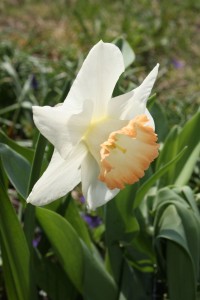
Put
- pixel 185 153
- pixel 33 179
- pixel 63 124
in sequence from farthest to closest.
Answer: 1. pixel 185 153
2. pixel 33 179
3. pixel 63 124

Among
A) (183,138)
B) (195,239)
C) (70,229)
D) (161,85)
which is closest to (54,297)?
(70,229)

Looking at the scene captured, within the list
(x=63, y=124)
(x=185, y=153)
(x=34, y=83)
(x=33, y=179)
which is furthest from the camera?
(x=34, y=83)

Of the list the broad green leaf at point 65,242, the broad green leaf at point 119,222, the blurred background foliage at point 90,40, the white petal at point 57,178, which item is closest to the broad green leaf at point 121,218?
the broad green leaf at point 119,222

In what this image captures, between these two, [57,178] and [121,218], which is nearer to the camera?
[57,178]

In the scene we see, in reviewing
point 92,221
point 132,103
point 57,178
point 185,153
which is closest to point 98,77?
point 132,103

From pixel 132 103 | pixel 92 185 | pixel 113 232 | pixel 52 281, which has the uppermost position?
pixel 132 103

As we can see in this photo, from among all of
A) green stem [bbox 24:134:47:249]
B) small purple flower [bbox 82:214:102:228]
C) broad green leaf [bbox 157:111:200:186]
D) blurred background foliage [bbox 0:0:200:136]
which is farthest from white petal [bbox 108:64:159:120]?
blurred background foliage [bbox 0:0:200:136]

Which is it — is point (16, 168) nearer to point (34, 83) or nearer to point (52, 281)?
point (52, 281)

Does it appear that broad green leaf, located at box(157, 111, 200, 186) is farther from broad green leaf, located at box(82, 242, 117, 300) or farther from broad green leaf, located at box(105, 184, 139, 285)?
broad green leaf, located at box(82, 242, 117, 300)
